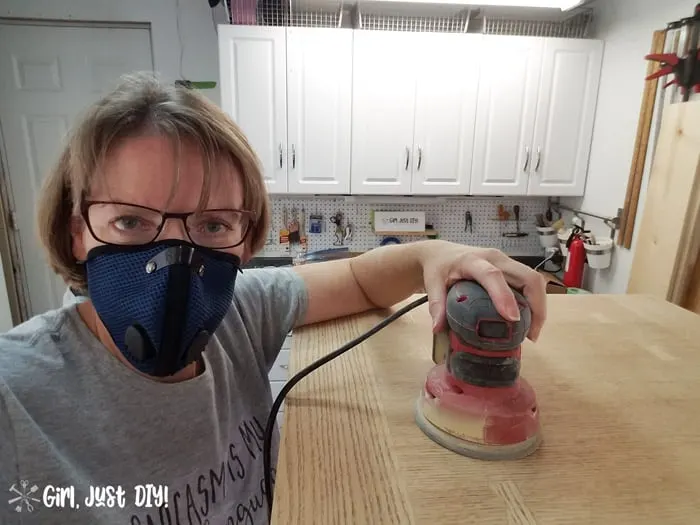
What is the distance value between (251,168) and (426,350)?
1.25ft

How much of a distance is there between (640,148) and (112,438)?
211 centimetres

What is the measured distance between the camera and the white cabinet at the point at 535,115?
6.81 feet

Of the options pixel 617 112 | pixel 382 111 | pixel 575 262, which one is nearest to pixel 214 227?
pixel 382 111

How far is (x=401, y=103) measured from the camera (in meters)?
2.07

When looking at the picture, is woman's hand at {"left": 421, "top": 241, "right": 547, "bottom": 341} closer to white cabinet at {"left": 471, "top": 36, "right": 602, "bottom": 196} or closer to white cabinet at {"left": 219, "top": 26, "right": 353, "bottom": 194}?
white cabinet at {"left": 219, "top": 26, "right": 353, "bottom": 194}

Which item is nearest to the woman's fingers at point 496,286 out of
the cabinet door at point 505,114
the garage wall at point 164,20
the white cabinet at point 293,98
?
the white cabinet at point 293,98

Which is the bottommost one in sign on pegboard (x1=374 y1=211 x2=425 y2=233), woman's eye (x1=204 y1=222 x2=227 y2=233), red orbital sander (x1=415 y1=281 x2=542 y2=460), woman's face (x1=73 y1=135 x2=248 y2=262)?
sign on pegboard (x1=374 y1=211 x2=425 y2=233)

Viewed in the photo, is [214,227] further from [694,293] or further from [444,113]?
[444,113]

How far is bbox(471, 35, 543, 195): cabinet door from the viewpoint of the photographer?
6.75 feet

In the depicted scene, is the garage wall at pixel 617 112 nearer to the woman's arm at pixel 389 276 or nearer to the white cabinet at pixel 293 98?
the white cabinet at pixel 293 98

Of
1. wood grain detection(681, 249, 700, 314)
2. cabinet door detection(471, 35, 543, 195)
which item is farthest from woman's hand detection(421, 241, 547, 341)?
cabinet door detection(471, 35, 543, 195)

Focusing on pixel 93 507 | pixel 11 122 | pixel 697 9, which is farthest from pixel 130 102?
pixel 11 122

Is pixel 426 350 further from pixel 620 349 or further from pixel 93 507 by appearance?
pixel 93 507

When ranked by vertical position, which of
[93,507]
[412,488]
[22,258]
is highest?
[412,488]
